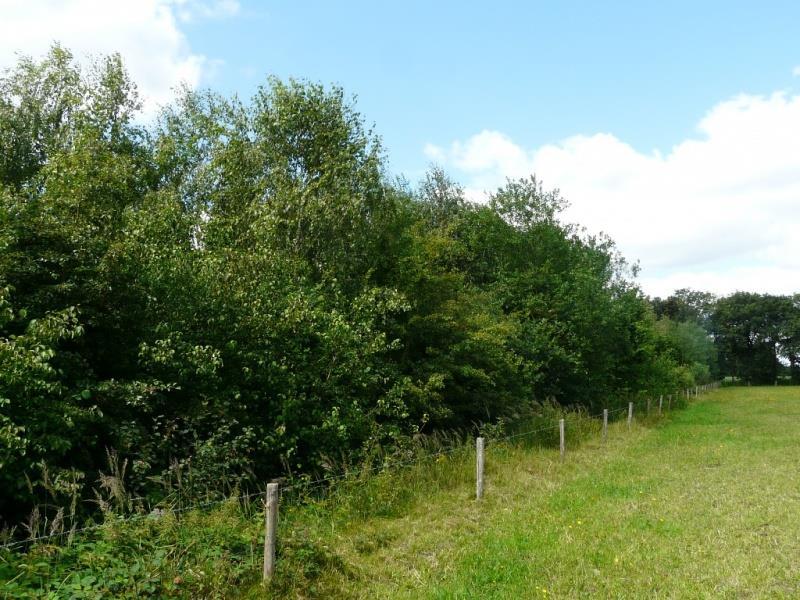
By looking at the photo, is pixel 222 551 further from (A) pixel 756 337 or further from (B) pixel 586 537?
(A) pixel 756 337

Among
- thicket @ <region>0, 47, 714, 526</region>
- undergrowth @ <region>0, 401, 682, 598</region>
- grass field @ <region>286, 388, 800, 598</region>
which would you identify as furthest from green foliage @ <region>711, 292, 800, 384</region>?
undergrowth @ <region>0, 401, 682, 598</region>

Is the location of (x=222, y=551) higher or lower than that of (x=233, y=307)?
lower

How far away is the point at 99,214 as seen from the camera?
356 inches

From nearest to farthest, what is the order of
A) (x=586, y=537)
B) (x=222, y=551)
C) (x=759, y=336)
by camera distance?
(x=222, y=551) < (x=586, y=537) < (x=759, y=336)

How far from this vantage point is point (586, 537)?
7.54 meters

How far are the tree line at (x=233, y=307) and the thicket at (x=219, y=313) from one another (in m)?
0.04

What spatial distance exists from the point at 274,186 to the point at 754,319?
104923 mm

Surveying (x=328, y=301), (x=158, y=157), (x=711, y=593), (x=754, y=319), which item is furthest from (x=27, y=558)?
(x=754, y=319)

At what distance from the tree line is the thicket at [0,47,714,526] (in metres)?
0.04

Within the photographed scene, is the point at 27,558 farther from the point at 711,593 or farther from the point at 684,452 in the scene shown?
the point at 684,452

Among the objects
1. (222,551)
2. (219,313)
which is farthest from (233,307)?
(222,551)

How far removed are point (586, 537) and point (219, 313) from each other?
628cm

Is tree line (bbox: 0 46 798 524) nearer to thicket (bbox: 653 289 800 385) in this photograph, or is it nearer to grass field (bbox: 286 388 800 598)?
grass field (bbox: 286 388 800 598)

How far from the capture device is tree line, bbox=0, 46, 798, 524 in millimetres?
7223
